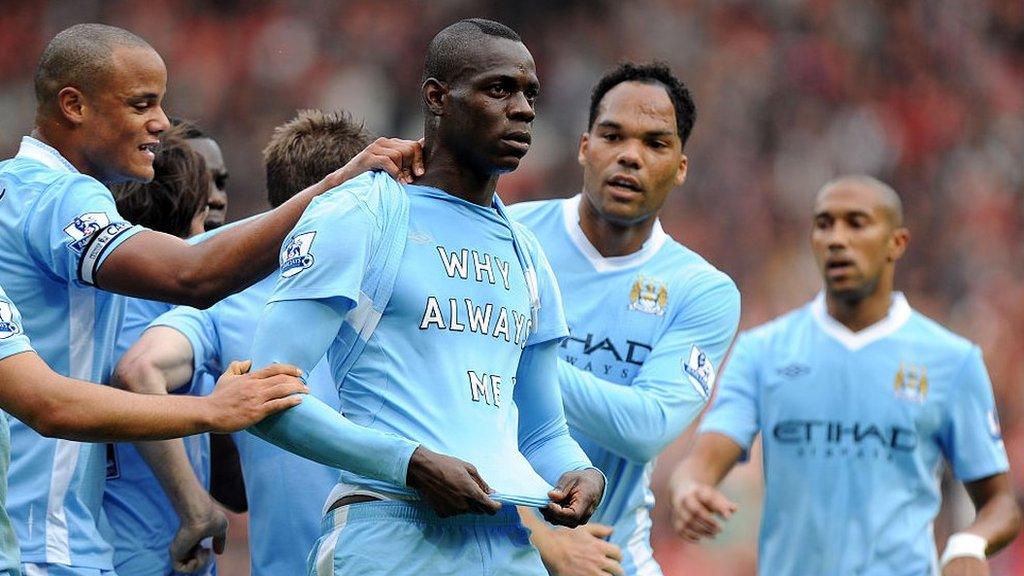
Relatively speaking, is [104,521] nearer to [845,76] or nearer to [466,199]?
[466,199]

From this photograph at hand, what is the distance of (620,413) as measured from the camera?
15.9 ft

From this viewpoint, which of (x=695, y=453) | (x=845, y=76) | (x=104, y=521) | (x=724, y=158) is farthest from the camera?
(x=845, y=76)

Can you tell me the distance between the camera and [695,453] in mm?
6844

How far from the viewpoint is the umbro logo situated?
7121 millimetres

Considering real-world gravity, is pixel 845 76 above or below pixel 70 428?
above

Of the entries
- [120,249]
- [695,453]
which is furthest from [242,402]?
[695,453]

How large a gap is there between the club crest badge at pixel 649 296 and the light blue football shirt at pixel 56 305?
1.94m

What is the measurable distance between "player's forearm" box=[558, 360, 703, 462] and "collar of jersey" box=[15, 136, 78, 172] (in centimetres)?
156

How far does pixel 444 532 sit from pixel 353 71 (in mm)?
9173

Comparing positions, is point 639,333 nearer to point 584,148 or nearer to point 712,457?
point 584,148

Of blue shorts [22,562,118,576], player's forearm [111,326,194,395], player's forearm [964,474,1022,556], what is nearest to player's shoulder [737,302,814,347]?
player's forearm [964,474,1022,556]

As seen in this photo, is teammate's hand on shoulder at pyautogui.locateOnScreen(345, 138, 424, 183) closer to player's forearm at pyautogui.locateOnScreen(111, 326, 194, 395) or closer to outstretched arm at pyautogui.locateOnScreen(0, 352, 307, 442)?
outstretched arm at pyautogui.locateOnScreen(0, 352, 307, 442)

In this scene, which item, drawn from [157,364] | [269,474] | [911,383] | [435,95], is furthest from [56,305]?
[911,383]

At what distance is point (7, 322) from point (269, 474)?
4.16 feet
